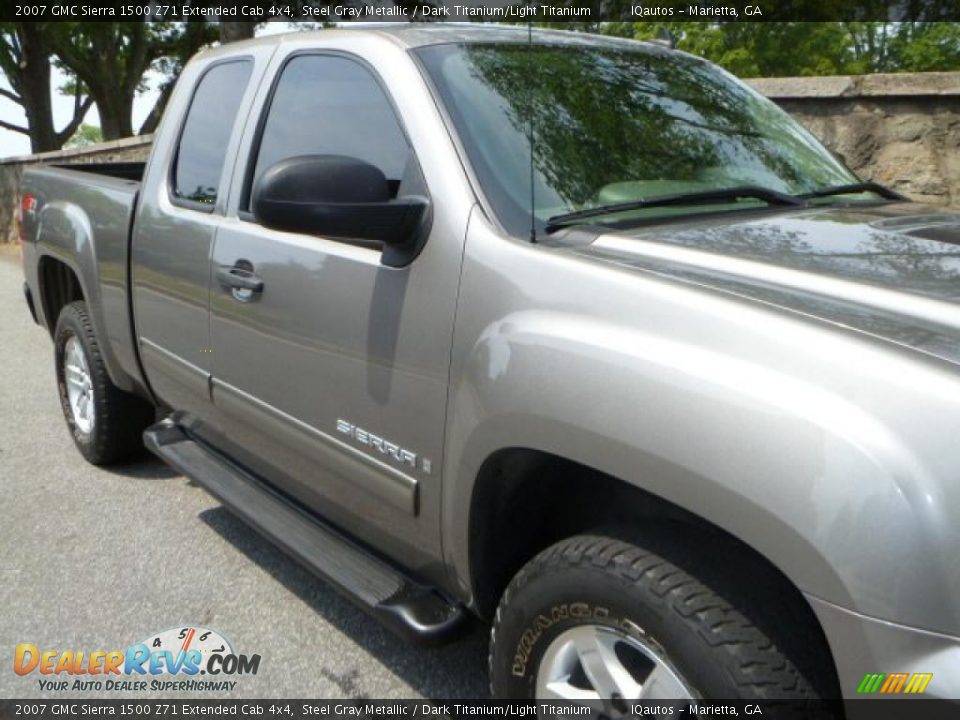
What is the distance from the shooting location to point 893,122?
545 centimetres

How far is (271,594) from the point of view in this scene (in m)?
3.46

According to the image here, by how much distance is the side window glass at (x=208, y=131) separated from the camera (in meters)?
3.45

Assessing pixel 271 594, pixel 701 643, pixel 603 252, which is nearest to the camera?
pixel 701 643

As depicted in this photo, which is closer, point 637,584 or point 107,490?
point 637,584

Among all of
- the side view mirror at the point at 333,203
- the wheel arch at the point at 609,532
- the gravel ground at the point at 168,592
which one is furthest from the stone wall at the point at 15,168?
the wheel arch at the point at 609,532

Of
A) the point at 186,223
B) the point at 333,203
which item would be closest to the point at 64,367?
the point at 186,223

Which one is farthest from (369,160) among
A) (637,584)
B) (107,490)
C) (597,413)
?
(107,490)

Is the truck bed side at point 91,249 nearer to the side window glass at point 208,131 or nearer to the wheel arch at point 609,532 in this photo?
the side window glass at point 208,131

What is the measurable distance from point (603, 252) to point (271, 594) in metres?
1.99

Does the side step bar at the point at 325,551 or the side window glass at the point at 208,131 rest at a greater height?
the side window glass at the point at 208,131

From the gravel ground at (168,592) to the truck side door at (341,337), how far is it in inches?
18.4

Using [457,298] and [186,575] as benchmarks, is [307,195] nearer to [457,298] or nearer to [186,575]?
[457,298]

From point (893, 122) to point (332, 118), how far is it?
380 cm

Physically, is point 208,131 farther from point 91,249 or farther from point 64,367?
point 64,367
